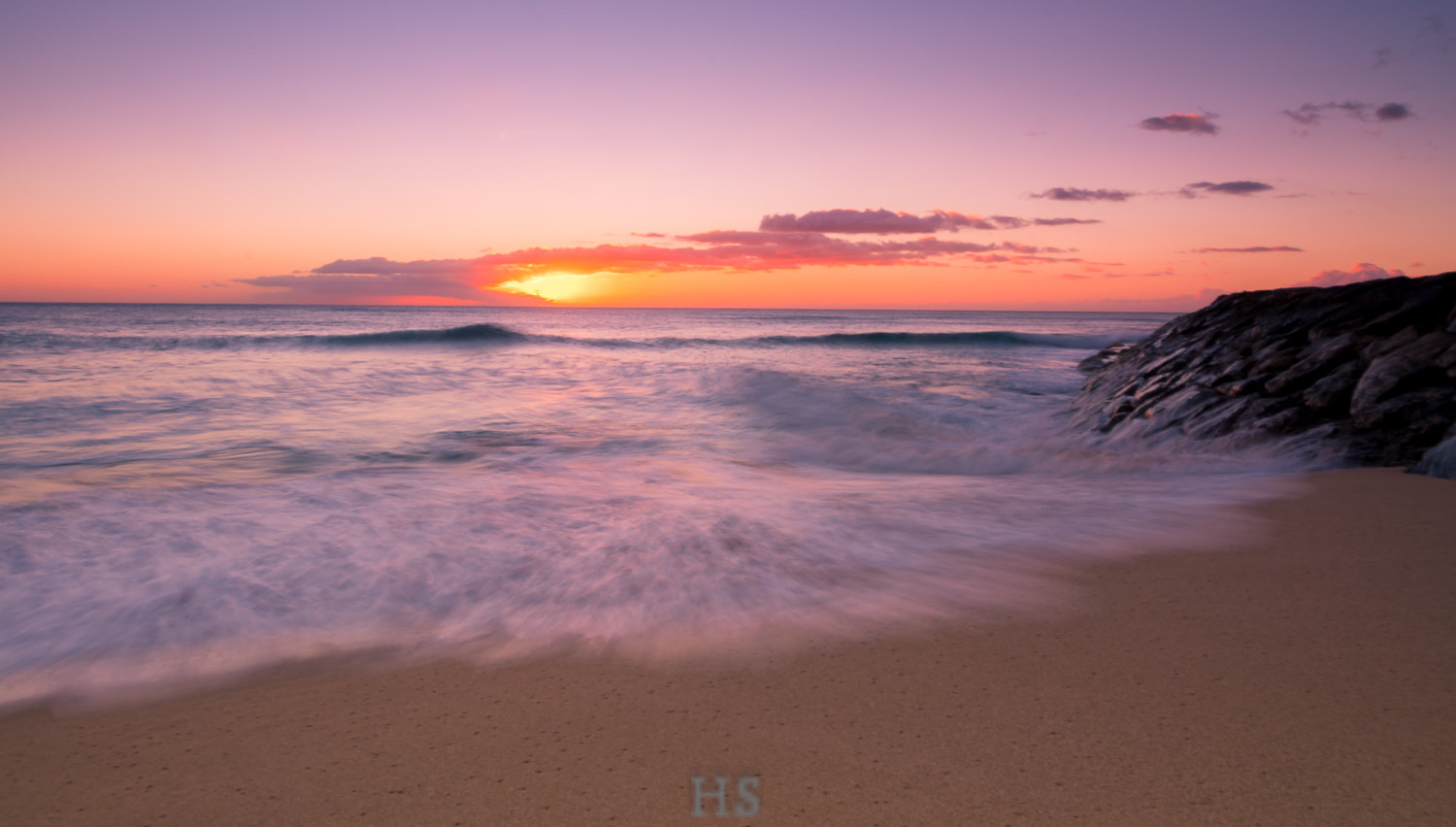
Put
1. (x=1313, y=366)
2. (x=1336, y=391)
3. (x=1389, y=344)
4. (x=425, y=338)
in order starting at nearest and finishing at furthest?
(x=1336, y=391)
(x=1389, y=344)
(x=1313, y=366)
(x=425, y=338)

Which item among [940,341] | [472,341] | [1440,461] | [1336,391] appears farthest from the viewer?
[940,341]

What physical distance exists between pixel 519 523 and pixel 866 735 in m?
2.96

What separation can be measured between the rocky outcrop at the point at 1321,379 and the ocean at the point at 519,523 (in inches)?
20.6

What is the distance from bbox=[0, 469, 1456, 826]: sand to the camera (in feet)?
5.02

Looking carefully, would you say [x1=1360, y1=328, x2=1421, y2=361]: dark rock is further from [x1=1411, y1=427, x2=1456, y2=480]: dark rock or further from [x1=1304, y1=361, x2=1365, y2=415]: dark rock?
[x1=1411, y1=427, x2=1456, y2=480]: dark rock

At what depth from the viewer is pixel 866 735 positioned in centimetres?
178

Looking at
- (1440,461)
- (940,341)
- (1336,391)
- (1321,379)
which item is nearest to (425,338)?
(940,341)

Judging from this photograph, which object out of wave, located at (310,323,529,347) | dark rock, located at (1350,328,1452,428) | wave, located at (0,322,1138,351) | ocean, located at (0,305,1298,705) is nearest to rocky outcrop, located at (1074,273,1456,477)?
dark rock, located at (1350,328,1452,428)

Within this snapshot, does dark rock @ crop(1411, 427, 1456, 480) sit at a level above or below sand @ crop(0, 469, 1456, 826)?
above

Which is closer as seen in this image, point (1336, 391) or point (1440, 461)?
point (1440, 461)

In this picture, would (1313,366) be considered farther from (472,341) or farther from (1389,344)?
(472,341)

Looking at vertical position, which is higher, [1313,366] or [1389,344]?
[1389,344]

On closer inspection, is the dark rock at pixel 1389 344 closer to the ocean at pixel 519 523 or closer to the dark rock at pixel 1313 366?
the dark rock at pixel 1313 366

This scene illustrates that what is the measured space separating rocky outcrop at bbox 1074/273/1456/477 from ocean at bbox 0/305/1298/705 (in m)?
0.52
